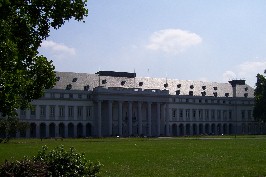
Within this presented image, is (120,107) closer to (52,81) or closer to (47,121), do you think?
(47,121)

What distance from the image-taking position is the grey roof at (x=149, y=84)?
4341 inches

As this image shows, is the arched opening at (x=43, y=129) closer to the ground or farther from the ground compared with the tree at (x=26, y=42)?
closer to the ground

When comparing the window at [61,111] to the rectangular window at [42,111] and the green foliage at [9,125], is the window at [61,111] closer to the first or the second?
the rectangular window at [42,111]

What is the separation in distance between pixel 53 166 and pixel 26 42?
22.0 ft

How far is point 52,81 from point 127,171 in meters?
5.45

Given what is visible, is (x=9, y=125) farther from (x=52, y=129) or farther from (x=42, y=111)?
(x=52, y=129)

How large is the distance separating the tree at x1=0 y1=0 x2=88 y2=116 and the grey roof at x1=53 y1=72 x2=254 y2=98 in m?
83.6

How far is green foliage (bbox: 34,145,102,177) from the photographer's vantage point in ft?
48.4

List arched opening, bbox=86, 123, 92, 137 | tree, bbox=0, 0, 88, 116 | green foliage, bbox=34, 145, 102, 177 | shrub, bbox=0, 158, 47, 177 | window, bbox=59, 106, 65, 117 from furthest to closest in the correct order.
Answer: arched opening, bbox=86, 123, 92, 137, window, bbox=59, 106, 65, 117, tree, bbox=0, 0, 88, 116, green foliage, bbox=34, 145, 102, 177, shrub, bbox=0, 158, 47, 177

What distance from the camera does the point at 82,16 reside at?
64.6ft

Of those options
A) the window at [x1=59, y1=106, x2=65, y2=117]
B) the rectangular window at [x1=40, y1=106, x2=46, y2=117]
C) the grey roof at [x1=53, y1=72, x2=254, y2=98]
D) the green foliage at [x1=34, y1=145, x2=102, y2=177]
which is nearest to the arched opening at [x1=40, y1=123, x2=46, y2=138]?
the rectangular window at [x1=40, y1=106, x2=46, y2=117]

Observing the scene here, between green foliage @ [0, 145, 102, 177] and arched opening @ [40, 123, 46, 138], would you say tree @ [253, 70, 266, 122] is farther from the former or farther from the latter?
green foliage @ [0, 145, 102, 177]

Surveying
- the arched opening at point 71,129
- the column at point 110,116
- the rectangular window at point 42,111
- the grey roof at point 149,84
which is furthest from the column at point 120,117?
the rectangular window at point 42,111

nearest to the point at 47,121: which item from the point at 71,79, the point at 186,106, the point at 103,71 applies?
the point at 71,79
